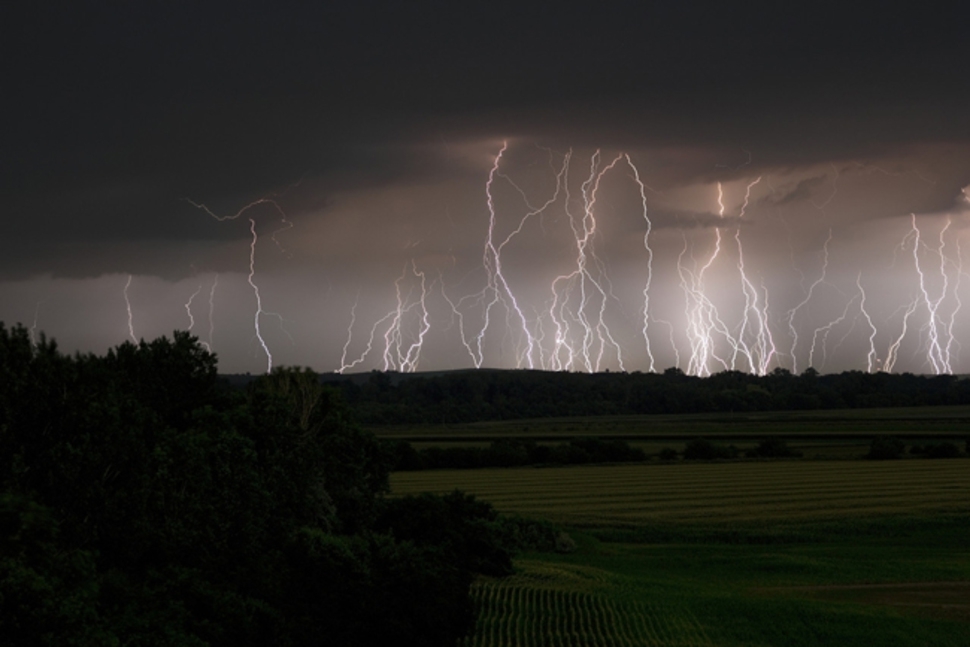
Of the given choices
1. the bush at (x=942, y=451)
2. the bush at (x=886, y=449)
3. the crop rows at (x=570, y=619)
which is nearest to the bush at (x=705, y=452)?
the bush at (x=886, y=449)

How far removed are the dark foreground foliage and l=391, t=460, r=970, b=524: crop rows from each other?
75.2ft

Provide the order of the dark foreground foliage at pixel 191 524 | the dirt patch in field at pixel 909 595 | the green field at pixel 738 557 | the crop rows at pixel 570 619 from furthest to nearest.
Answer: the dirt patch in field at pixel 909 595 < the green field at pixel 738 557 < the crop rows at pixel 570 619 < the dark foreground foliage at pixel 191 524

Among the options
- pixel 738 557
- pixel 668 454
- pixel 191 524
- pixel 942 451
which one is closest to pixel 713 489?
pixel 738 557

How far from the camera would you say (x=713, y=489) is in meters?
69.9

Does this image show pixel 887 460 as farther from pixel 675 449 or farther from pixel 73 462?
pixel 73 462

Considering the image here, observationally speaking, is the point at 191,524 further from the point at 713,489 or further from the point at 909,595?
the point at 713,489

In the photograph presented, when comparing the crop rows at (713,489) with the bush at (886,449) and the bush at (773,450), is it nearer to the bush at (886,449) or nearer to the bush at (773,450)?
the bush at (886,449)

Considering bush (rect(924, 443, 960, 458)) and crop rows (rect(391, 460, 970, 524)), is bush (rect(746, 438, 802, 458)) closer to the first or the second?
crop rows (rect(391, 460, 970, 524))

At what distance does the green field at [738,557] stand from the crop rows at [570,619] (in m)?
0.08

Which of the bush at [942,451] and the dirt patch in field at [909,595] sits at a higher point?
the bush at [942,451]

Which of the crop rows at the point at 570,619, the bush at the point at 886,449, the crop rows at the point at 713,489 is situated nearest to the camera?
the crop rows at the point at 570,619

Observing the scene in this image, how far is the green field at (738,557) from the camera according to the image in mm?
30828

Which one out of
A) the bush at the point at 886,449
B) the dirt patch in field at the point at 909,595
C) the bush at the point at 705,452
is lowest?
the dirt patch in field at the point at 909,595

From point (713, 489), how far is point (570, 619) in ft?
134
